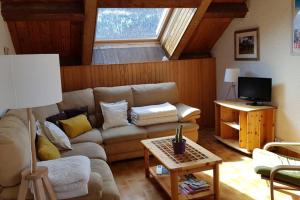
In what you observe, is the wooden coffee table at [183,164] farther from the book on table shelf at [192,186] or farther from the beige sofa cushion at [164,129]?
the beige sofa cushion at [164,129]

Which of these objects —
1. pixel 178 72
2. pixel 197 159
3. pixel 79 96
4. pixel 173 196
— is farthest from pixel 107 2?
pixel 173 196

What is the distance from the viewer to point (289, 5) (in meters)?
3.35

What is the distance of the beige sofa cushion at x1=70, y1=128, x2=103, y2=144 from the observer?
3.27 meters

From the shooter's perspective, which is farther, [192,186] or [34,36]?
[34,36]

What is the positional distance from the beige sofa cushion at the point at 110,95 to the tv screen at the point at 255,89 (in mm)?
1645

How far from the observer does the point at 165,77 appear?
15.5 feet

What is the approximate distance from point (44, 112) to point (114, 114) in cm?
92

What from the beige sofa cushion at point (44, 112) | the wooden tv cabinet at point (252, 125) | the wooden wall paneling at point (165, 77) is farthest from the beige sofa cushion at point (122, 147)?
the wooden tv cabinet at point (252, 125)

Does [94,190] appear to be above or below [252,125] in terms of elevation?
below

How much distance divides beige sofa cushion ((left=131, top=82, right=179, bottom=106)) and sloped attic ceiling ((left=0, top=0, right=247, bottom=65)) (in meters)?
0.70

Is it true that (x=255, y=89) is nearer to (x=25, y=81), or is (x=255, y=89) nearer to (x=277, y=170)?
(x=277, y=170)

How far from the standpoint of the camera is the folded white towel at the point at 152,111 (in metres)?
3.71

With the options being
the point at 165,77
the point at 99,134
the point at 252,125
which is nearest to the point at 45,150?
the point at 99,134

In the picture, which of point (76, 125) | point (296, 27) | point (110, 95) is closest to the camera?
point (296, 27)
